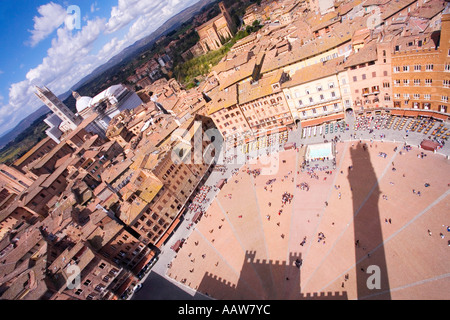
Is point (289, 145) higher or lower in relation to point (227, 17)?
lower

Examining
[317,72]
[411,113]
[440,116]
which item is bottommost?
[411,113]

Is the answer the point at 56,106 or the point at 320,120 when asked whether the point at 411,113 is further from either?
the point at 56,106

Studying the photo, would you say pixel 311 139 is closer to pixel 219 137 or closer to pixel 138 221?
pixel 219 137

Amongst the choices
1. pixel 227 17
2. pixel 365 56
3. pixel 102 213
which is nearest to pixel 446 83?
pixel 365 56

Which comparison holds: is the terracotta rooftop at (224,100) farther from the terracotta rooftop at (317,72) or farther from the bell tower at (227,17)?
the bell tower at (227,17)

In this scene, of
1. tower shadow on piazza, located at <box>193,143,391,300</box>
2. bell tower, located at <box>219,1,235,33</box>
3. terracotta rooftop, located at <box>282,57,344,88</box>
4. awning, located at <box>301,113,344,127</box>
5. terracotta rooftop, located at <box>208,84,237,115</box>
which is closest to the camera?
tower shadow on piazza, located at <box>193,143,391,300</box>

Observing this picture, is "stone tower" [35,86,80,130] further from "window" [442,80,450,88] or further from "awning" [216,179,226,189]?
"window" [442,80,450,88]

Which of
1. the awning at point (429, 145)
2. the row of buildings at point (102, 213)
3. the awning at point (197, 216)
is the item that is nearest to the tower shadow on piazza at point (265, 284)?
the awning at point (197, 216)

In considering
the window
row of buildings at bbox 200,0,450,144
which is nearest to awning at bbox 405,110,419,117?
row of buildings at bbox 200,0,450,144

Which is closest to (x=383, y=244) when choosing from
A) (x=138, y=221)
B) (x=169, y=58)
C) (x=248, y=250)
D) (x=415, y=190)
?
(x=415, y=190)
